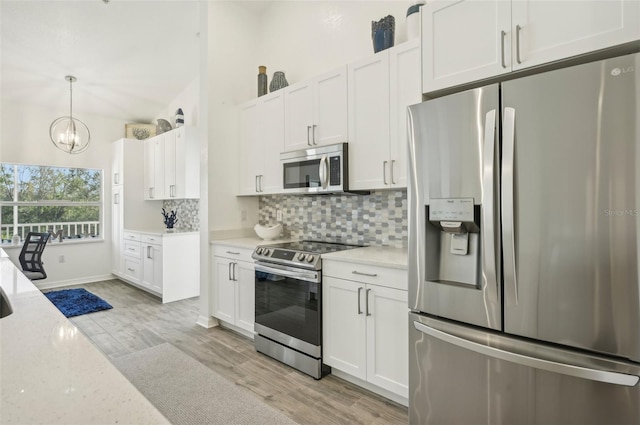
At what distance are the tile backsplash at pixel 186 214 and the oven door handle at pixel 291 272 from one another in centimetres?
267

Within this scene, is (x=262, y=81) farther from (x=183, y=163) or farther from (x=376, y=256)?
(x=376, y=256)

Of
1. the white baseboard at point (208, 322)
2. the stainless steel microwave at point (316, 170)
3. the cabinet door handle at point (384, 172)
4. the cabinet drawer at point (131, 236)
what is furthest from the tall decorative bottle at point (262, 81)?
the cabinet drawer at point (131, 236)

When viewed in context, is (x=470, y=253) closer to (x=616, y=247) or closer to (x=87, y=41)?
(x=616, y=247)

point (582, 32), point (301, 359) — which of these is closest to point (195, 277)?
point (301, 359)

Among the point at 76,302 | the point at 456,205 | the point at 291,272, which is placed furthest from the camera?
the point at 76,302

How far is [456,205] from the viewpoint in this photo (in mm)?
1583

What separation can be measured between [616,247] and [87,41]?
521cm

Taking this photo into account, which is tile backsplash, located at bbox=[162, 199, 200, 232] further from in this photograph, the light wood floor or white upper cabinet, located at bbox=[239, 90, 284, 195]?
white upper cabinet, located at bbox=[239, 90, 284, 195]

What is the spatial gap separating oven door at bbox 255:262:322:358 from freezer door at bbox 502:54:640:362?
134 centimetres

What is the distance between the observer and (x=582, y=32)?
143cm

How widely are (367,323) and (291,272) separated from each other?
28.0 inches

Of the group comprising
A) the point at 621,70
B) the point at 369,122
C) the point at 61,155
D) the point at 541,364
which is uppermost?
the point at 61,155

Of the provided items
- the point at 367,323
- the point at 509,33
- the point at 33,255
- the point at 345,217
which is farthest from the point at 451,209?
the point at 33,255

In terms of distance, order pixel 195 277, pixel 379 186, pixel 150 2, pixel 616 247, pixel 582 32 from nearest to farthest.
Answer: pixel 616 247 < pixel 582 32 < pixel 379 186 < pixel 150 2 < pixel 195 277
